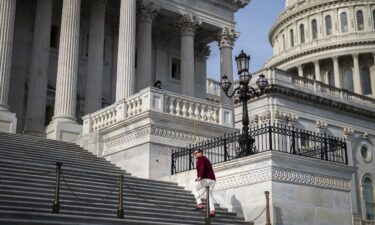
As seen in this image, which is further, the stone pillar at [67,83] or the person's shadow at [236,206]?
the stone pillar at [67,83]

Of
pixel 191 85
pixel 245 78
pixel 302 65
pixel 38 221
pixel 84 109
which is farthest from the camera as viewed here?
pixel 302 65

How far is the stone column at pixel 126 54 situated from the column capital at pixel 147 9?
282 centimetres

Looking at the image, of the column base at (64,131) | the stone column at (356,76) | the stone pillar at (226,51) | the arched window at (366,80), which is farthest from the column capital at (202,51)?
the arched window at (366,80)

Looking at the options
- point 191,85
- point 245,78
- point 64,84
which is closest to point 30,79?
point 64,84

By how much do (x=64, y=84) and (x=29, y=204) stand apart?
14.5m

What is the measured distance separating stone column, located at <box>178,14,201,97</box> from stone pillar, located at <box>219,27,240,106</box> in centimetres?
255

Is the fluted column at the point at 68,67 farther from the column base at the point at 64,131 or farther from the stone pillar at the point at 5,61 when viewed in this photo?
the stone pillar at the point at 5,61

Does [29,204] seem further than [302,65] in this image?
No

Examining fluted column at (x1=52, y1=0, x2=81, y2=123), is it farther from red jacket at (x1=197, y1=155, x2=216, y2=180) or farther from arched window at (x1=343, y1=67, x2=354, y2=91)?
arched window at (x1=343, y1=67, x2=354, y2=91)

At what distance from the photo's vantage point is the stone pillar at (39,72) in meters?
27.2

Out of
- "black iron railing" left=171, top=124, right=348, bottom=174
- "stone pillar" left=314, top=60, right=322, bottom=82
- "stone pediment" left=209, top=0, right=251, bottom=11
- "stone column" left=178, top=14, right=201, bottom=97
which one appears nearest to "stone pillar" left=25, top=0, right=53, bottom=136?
"stone column" left=178, top=14, right=201, bottom=97

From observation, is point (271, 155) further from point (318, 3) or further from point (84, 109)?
point (318, 3)

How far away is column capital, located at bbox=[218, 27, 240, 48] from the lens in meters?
35.8

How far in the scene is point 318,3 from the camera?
241ft
